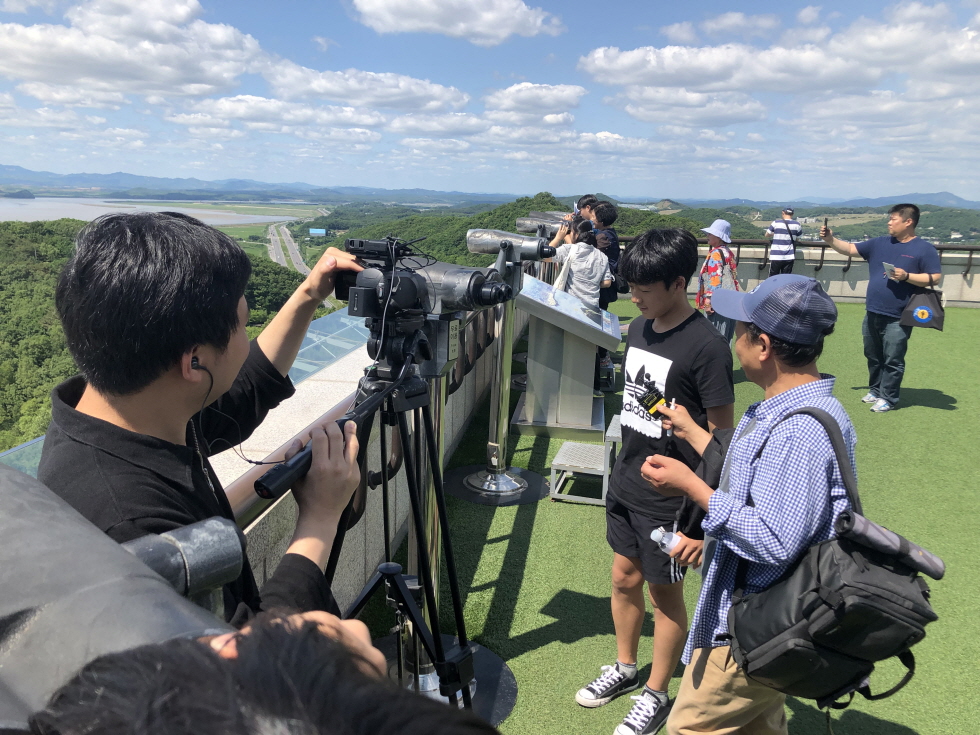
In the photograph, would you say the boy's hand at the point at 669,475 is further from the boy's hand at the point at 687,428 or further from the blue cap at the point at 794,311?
the blue cap at the point at 794,311

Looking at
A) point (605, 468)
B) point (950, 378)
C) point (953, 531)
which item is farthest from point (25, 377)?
point (950, 378)

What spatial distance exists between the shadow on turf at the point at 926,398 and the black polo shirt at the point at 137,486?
7807 millimetres

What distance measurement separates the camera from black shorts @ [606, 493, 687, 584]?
2742 mm

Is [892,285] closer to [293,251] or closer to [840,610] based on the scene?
[293,251]

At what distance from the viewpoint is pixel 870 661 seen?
1835 mm

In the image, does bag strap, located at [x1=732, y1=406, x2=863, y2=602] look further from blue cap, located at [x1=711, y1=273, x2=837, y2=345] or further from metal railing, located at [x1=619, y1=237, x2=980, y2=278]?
metal railing, located at [x1=619, y1=237, x2=980, y2=278]

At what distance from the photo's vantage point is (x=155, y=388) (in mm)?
1164

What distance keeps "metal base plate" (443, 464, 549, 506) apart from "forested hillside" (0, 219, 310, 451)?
1889 millimetres

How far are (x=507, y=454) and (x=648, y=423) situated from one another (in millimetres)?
3242

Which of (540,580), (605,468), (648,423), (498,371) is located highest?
(648,423)

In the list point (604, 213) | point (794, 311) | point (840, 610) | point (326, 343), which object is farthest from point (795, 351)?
point (604, 213)

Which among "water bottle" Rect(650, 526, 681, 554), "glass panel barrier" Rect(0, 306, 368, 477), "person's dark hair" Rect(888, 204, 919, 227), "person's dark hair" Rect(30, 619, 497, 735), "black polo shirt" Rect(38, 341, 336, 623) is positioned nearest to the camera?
"person's dark hair" Rect(30, 619, 497, 735)

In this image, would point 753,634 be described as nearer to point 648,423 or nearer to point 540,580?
point 648,423

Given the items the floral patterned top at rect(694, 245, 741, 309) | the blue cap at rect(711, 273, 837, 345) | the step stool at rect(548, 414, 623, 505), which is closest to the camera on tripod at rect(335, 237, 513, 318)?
the blue cap at rect(711, 273, 837, 345)
